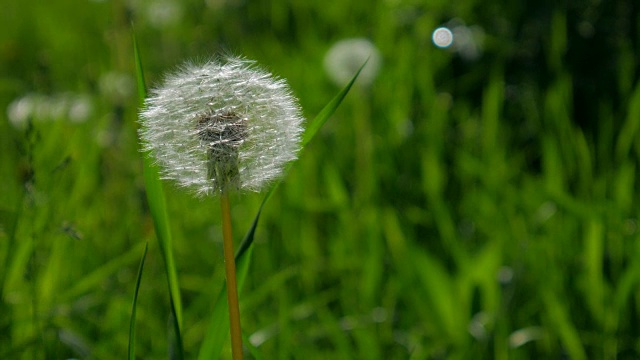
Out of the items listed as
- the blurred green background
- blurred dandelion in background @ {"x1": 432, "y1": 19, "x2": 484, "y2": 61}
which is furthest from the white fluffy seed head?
blurred dandelion in background @ {"x1": 432, "y1": 19, "x2": 484, "y2": 61}

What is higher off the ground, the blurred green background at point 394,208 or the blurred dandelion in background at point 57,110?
the blurred dandelion in background at point 57,110

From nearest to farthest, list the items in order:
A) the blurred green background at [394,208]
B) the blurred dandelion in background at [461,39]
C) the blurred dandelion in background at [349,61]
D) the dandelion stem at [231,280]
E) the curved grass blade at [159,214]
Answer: the dandelion stem at [231,280]
the curved grass blade at [159,214]
the blurred green background at [394,208]
the blurred dandelion in background at [349,61]
the blurred dandelion in background at [461,39]

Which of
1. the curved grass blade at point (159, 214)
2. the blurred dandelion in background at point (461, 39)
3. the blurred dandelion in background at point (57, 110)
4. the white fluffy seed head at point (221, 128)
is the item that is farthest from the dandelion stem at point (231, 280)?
the blurred dandelion in background at point (461, 39)

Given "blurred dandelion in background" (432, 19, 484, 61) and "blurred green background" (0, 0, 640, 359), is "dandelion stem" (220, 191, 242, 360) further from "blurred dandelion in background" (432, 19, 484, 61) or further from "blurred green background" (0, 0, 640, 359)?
"blurred dandelion in background" (432, 19, 484, 61)

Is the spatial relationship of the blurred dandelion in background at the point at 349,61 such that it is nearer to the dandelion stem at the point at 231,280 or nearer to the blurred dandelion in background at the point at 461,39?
the blurred dandelion in background at the point at 461,39

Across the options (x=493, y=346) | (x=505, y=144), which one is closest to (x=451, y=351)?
(x=493, y=346)

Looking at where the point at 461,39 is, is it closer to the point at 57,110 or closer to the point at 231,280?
the point at 57,110

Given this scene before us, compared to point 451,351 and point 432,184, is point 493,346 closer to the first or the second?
point 451,351
